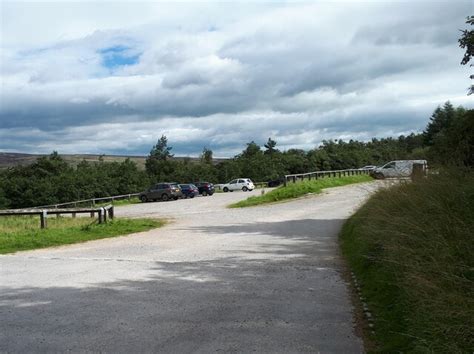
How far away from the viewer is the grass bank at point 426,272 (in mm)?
4527

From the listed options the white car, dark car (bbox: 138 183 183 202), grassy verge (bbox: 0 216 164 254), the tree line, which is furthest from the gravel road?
the tree line

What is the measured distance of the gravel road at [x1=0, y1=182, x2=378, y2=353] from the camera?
6.16 meters

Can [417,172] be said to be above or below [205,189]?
above

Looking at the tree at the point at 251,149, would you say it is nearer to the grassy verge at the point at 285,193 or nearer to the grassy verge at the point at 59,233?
the grassy verge at the point at 285,193

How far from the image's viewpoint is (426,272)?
544 cm

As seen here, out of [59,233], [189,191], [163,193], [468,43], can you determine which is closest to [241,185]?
[189,191]

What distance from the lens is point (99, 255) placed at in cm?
1399

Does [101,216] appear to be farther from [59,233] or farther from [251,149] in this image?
[251,149]

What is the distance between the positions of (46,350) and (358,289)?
5.12 m

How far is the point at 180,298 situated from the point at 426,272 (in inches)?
162

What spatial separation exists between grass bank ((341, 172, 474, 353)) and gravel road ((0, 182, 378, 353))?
0.53m

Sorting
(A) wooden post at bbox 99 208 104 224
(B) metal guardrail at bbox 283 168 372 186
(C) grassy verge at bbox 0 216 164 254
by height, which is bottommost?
(C) grassy verge at bbox 0 216 164 254

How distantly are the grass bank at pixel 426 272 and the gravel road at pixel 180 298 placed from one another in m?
0.53

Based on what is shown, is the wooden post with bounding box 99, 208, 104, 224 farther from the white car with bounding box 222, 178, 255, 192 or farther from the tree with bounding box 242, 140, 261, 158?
the tree with bounding box 242, 140, 261, 158
